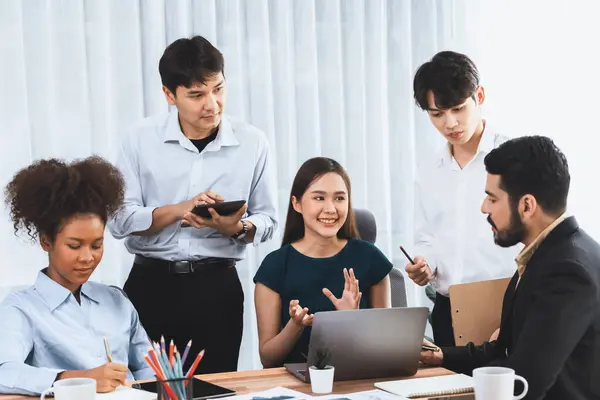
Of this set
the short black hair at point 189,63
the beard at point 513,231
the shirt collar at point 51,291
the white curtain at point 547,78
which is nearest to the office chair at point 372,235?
the short black hair at point 189,63

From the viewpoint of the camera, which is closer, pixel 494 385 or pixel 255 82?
pixel 494 385

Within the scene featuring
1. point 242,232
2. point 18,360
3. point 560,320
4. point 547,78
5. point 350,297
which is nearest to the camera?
point 560,320

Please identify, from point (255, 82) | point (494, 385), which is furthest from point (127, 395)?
point (255, 82)

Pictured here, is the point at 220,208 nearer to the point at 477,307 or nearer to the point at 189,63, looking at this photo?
the point at 189,63

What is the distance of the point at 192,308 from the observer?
278 centimetres

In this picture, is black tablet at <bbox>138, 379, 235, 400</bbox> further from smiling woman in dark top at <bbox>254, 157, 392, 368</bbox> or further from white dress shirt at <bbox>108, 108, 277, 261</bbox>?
white dress shirt at <bbox>108, 108, 277, 261</bbox>

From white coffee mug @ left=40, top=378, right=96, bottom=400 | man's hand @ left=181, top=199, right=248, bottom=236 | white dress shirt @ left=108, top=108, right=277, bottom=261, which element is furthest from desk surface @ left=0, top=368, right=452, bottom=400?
white dress shirt @ left=108, top=108, right=277, bottom=261

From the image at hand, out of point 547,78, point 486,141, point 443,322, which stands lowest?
point 443,322

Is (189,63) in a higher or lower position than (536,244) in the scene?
higher

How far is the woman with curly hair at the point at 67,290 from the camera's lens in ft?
6.77

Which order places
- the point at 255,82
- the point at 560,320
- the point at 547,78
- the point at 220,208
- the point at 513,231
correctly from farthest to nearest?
the point at 547,78
the point at 255,82
the point at 220,208
the point at 513,231
the point at 560,320

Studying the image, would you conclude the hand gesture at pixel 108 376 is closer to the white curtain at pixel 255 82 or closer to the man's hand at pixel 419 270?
the man's hand at pixel 419 270

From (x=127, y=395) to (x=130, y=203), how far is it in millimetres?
1001

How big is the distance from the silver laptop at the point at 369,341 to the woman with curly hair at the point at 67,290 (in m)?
0.51
